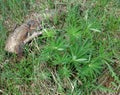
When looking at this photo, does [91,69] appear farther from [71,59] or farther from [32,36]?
[32,36]

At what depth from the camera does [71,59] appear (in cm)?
232

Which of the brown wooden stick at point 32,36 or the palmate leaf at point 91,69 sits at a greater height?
the brown wooden stick at point 32,36

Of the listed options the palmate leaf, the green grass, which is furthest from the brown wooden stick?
the palmate leaf

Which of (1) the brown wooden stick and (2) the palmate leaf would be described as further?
(1) the brown wooden stick

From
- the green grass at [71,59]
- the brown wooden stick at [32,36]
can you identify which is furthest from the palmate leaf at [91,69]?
the brown wooden stick at [32,36]

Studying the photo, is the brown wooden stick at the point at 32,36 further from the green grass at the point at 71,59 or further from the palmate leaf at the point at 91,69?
the palmate leaf at the point at 91,69

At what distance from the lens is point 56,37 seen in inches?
97.1

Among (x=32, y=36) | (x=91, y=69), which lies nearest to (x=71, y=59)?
(x=91, y=69)

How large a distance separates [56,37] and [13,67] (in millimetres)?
448

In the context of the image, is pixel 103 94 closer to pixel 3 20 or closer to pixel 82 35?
pixel 82 35

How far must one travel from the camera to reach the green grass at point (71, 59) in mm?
2340

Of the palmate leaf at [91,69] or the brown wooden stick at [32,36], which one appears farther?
the brown wooden stick at [32,36]

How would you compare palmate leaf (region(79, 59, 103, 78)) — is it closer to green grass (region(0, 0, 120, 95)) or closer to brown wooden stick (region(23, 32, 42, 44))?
A: green grass (region(0, 0, 120, 95))

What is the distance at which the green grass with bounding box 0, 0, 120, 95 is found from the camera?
2340mm
